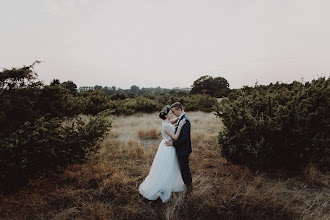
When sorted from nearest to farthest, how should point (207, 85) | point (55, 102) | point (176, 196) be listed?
point (176, 196) → point (55, 102) → point (207, 85)

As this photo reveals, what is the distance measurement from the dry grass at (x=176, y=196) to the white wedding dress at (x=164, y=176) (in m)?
0.18

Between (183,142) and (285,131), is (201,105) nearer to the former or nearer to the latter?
(285,131)

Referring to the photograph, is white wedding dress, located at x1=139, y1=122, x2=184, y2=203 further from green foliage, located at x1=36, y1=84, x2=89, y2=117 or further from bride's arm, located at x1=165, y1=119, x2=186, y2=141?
green foliage, located at x1=36, y1=84, x2=89, y2=117

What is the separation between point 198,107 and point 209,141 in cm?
1307

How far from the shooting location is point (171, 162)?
3.92 meters

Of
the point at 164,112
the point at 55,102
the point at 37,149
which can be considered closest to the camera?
the point at 37,149

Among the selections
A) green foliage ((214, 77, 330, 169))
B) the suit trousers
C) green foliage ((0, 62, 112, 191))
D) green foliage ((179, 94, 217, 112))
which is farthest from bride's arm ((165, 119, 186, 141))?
green foliage ((179, 94, 217, 112))

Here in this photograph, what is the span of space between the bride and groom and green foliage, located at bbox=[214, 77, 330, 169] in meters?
2.00

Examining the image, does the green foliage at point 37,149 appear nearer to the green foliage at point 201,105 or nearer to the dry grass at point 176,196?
the dry grass at point 176,196

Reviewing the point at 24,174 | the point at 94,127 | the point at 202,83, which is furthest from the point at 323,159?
the point at 202,83

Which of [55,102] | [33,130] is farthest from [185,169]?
[55,102]

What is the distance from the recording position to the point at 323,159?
5266 millimetres

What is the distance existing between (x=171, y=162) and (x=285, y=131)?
11.4 feet

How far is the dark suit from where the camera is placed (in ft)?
12.5
